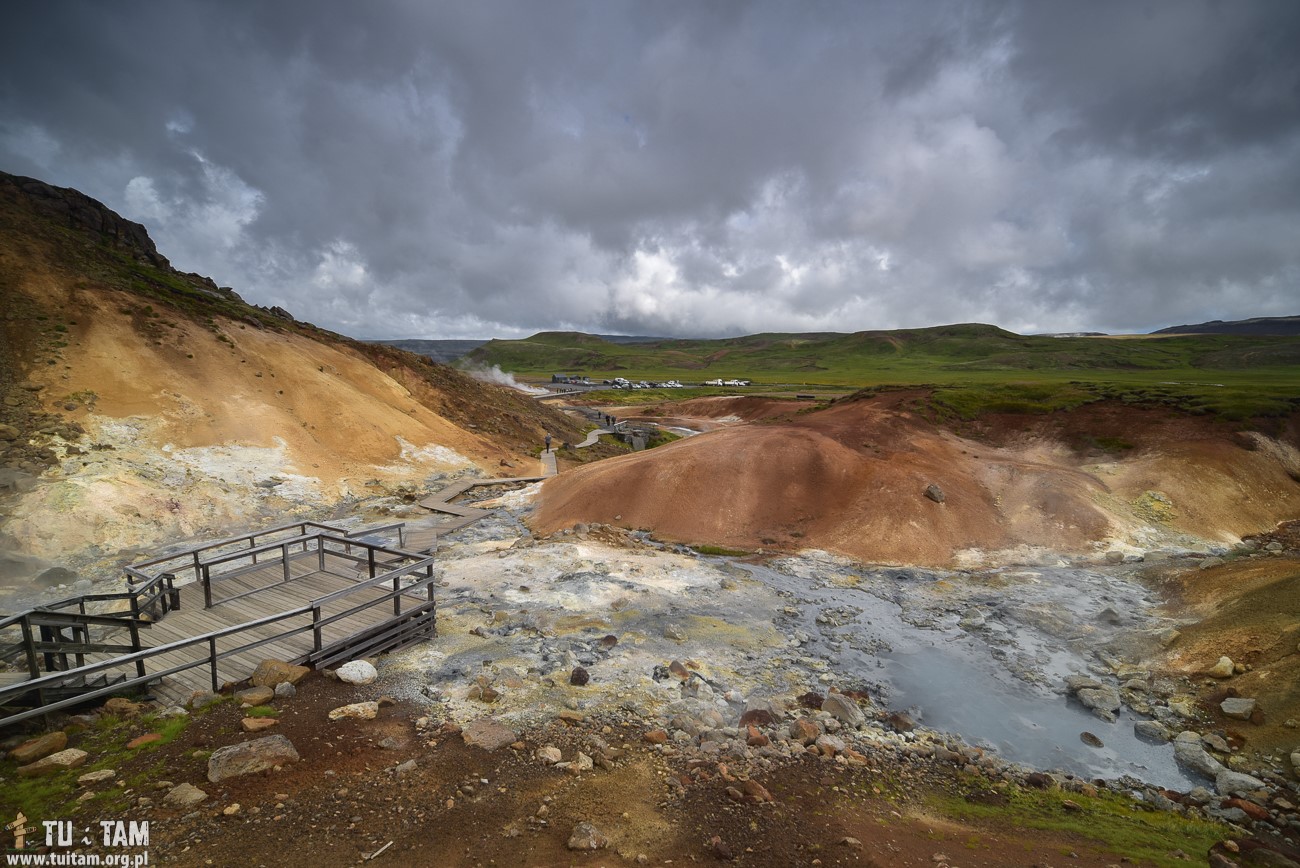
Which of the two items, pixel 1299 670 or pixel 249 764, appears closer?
pixel 249 764

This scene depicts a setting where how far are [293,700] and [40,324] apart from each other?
3567 centimetres

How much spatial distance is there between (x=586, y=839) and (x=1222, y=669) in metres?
17.5

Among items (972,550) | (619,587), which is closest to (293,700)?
(619,587)

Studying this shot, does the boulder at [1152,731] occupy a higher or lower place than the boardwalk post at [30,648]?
lower

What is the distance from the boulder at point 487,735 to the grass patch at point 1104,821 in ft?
26.3

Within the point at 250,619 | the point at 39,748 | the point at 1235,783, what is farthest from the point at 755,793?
the point at 250,619

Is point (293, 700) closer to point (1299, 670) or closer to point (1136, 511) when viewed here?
point (1299, 670)

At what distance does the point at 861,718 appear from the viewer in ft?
42.2

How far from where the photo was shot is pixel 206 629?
12766 mm

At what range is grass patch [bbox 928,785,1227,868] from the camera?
9070 mm

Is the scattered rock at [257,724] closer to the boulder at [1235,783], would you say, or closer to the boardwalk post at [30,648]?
the boardwalk post at [30,648]

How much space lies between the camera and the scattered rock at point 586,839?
24.3 feet

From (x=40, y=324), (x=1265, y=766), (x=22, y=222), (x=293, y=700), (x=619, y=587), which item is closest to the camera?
(x=293, y=700)

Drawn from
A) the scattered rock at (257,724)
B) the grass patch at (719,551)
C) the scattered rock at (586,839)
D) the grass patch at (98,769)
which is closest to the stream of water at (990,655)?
the grass patch at (719,551)
